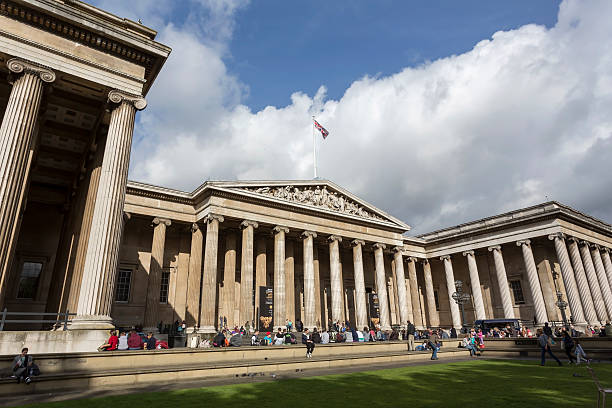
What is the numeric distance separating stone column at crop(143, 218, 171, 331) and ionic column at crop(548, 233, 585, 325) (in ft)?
110

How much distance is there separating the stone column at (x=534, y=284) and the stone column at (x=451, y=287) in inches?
310

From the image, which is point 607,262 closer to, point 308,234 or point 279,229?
point 308,234

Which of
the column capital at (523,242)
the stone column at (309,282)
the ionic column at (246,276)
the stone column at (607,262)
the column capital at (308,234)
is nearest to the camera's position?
the ionic column at (246,276)

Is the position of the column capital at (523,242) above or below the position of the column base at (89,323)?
above

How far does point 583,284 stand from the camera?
33656 millimetres

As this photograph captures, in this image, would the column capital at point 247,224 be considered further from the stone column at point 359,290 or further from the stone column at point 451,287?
the stone column at point 451,287

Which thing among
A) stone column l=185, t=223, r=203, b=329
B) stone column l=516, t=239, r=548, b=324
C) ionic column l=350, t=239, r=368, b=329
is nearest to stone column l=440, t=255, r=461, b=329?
stone column l=516, t=239, r=548, b=324

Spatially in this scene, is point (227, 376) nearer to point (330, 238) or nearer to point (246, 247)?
point (246, 247)

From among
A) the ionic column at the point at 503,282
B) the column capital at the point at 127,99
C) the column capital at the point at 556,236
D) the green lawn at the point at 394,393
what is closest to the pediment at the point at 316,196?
the ionic column at the point at 503,282

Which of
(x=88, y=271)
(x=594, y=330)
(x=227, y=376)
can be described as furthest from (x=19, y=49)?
(x=594, y=330)

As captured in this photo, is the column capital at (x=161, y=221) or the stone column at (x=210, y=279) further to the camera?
the column capital at (x=161, y=221)

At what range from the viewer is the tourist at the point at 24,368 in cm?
902

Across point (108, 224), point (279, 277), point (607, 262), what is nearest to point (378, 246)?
point (279, 277)

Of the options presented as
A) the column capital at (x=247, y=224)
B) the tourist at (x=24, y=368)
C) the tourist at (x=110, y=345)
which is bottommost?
the tourist at (x=24, y=368)
